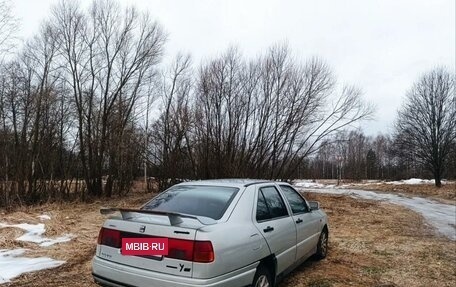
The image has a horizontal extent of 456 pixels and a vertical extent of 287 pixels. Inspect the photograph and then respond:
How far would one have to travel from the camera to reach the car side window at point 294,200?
582 cm

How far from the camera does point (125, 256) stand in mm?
3908

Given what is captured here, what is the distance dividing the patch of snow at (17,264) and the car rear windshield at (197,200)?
242 centimetres

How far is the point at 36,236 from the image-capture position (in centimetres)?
868

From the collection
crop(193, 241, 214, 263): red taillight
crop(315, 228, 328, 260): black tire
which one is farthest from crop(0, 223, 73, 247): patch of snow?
crop(193, 241, 214, 263): red taillight

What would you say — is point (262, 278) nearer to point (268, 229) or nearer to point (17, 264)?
point (268, 229)

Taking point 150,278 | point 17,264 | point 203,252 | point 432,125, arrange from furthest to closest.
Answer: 1. point 432,125
2. point 17,264
3. point 150,278
4. point 203,252

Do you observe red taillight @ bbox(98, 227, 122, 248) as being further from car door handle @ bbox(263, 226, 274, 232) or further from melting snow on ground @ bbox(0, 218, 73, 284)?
melting snow on ground @ bbox(0, 218, 73, 284)

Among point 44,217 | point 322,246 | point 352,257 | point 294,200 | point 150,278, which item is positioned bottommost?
point 352,257

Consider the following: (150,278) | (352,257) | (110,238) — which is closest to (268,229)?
(150,278)

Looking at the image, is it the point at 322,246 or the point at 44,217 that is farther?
the point at 44,217

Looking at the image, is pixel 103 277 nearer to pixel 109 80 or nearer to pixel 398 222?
pixel 398 222

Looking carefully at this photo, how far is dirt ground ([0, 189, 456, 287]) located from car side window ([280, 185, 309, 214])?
1.00 meters

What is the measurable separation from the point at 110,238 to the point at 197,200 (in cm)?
106

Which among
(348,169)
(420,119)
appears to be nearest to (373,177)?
(348,169)
